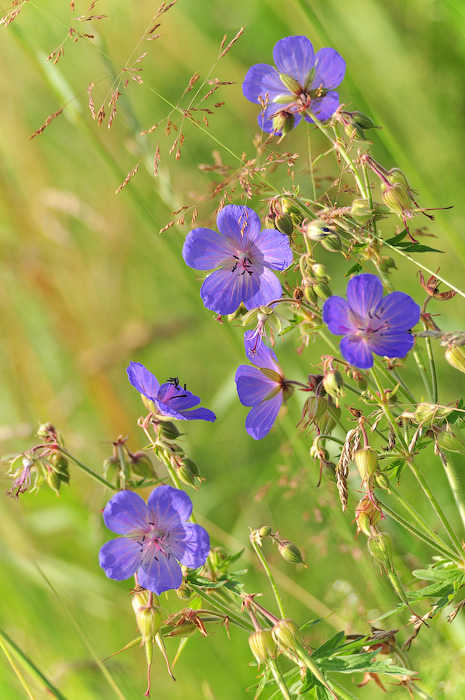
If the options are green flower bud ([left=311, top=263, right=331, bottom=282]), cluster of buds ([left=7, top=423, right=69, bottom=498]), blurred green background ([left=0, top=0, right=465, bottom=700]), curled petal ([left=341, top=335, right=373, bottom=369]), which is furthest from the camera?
blurred green background ([left=0, top=0, right=465, bottom=700])

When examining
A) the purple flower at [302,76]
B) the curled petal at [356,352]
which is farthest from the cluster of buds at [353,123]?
the curled petal at [356,352]

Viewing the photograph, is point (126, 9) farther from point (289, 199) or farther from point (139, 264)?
point (289, 199)

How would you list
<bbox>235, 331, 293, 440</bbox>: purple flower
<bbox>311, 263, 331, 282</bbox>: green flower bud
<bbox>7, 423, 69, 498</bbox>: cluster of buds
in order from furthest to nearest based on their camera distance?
<bbox>235, 331, 293, 440</bbox>: purple flower
<bbox>7, 423, 69, 498</bbox>: cluster of buds
<bbox>311, 263, 331, 282</bbox>: green flower bud

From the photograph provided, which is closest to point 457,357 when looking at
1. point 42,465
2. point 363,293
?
point 363,293

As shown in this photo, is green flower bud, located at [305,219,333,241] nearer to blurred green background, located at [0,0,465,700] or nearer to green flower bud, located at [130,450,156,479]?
green flower bud, located at [130,450,156,479]

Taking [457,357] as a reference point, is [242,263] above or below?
above

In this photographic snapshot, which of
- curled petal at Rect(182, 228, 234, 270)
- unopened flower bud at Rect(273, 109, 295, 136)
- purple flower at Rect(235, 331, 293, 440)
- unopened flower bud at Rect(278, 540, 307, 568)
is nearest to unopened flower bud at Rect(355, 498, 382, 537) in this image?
unopened flower bud at Rect(278, 540, 307, 568)

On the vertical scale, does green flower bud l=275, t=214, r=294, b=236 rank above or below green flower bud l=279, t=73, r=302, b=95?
below

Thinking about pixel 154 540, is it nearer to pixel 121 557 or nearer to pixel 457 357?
pixel 121 557
